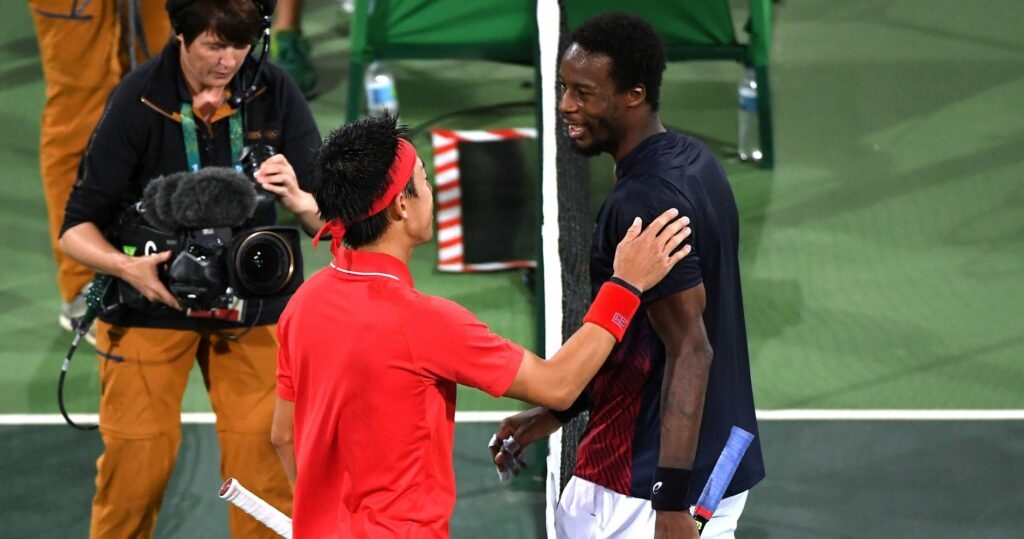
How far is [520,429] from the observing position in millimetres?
4410

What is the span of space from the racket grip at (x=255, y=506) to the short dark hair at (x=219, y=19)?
4.76 ft

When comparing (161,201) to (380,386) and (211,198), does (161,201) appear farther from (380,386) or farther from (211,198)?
(380,386)

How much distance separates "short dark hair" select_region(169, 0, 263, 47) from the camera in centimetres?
498

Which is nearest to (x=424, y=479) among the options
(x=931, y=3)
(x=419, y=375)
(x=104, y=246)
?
(x=419, y=375)

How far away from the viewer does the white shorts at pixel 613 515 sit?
4.13 metres

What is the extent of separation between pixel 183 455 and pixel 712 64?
5.51 m

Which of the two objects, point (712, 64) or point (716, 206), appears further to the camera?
point (712, 64)

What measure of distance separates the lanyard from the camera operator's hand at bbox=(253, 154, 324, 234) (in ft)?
0.38

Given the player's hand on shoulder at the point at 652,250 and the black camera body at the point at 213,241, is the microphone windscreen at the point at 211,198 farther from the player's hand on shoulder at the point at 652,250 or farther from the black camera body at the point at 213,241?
the player's hand on shoulder at the point at 652,250

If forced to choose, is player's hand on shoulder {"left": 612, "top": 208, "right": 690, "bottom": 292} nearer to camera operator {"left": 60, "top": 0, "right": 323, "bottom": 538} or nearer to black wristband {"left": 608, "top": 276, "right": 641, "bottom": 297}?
black wristband {"left": 608, "top": 276, "right": 641, "bottom": 297}

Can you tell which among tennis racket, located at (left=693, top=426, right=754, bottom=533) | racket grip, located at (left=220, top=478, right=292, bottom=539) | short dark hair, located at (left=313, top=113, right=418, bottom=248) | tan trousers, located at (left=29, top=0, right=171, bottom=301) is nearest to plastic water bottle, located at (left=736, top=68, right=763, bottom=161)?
tan trousers, located at (left=29, top=0, right=171, bottom=301)

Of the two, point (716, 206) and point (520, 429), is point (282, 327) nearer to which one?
point (520, 429)

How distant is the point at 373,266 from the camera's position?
3762 mm

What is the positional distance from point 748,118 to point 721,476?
580 cm
